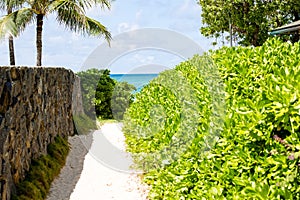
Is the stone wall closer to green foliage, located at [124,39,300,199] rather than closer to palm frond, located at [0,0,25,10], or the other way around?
green foliage, located at [124,39,300,199]

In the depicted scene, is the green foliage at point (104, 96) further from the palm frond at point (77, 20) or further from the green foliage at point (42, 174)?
the green foliage at point (42, 174)

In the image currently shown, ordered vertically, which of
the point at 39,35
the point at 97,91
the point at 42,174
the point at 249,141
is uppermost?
the point at 39,35

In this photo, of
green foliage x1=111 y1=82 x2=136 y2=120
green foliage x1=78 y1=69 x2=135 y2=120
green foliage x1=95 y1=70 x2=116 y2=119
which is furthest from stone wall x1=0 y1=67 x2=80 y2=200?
green foliage x1=111 y1=82 x2=136 y2=120

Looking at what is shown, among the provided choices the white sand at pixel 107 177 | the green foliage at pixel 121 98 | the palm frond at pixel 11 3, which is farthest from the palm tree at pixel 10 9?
the white sand at pixel 107 177

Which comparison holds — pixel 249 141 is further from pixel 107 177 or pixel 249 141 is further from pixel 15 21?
pixel 15 21

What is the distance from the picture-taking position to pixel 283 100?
261cm

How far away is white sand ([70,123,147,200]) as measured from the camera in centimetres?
649

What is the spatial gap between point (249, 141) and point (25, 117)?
3911 mm

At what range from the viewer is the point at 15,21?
62.3 feet

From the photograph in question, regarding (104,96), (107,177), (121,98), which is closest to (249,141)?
(107,177)

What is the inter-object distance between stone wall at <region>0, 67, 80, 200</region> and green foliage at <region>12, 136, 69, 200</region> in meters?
0.11

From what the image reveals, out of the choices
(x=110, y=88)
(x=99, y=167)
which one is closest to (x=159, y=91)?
(x=99, y=167)

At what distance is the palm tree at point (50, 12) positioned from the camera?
18.6 m

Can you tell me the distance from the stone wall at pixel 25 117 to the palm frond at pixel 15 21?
1060 centimetres
